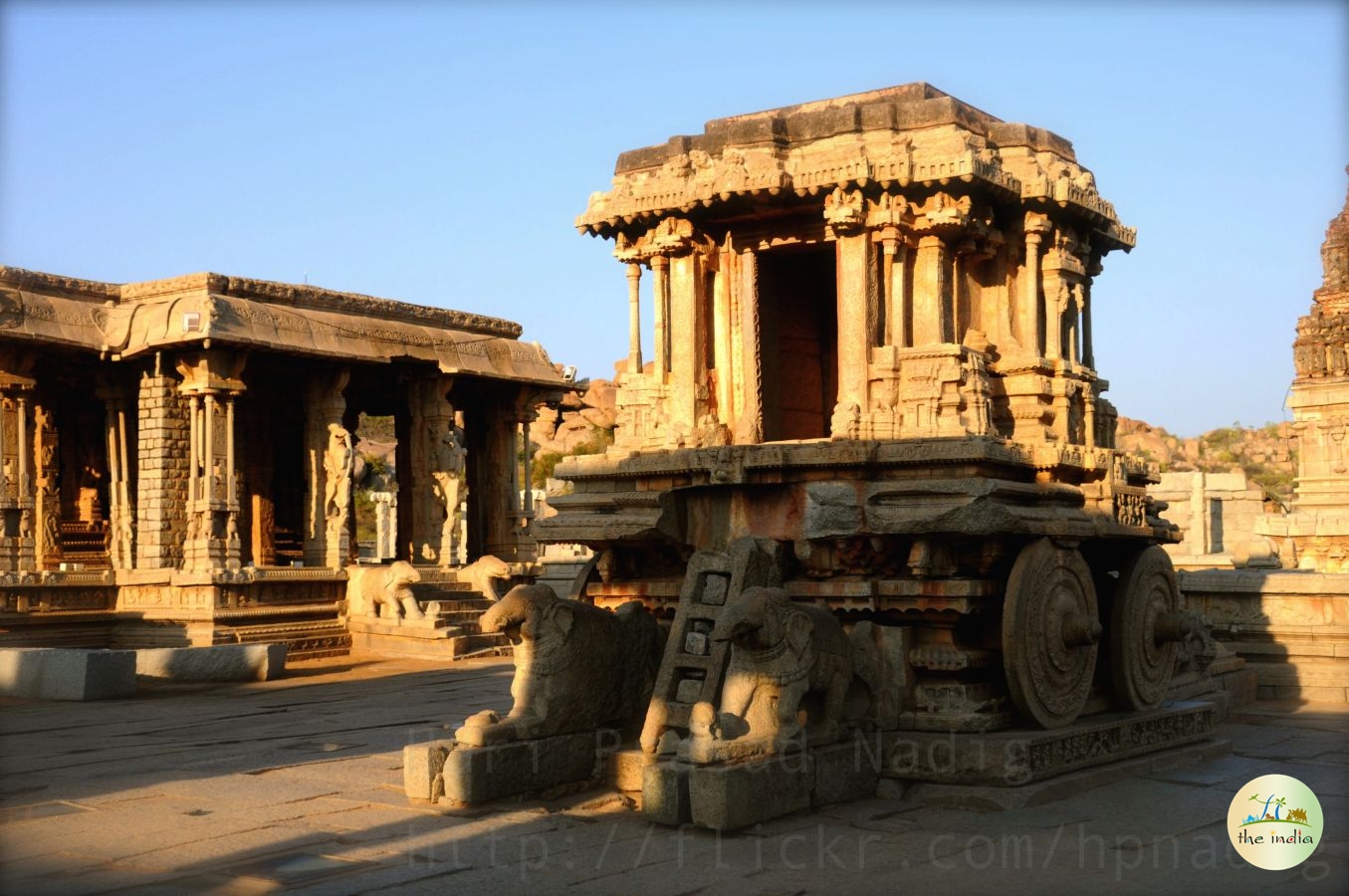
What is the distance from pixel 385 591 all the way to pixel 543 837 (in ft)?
43.5

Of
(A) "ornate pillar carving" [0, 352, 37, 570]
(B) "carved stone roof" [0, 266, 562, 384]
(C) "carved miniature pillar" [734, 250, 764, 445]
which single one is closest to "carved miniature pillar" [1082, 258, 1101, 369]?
(C) "carved miniature pillar" [734, 250, 764, 445]

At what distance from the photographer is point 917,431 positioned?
8.75m

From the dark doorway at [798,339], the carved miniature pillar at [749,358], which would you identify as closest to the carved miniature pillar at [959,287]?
the dark doorway at [798,339]

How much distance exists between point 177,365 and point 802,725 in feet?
49.8

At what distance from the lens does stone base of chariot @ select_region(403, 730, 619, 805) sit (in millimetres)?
7523

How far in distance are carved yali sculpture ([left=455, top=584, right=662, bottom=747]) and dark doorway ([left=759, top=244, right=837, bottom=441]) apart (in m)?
2.55

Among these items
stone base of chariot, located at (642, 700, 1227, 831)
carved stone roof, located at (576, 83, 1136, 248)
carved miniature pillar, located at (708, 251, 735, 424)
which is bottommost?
stone base of chariot, located at (642, 700, 1227, 831)

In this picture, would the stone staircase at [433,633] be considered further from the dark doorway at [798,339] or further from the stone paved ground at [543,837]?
the dark doorway at [798,339]

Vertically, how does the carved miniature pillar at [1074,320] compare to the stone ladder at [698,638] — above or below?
above

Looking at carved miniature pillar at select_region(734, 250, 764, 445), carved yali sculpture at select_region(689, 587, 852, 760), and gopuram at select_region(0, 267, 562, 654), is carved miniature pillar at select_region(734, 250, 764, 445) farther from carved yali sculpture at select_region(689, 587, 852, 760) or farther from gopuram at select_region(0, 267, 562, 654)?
gopuram at select_region(0, 267, 562, 654)

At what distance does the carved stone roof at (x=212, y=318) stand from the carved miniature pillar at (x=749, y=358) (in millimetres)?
11630

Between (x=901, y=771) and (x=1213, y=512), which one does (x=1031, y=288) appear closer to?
(x=901, y=771)

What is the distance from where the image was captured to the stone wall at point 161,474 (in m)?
20.5

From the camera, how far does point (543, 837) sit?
6883 millimetres
